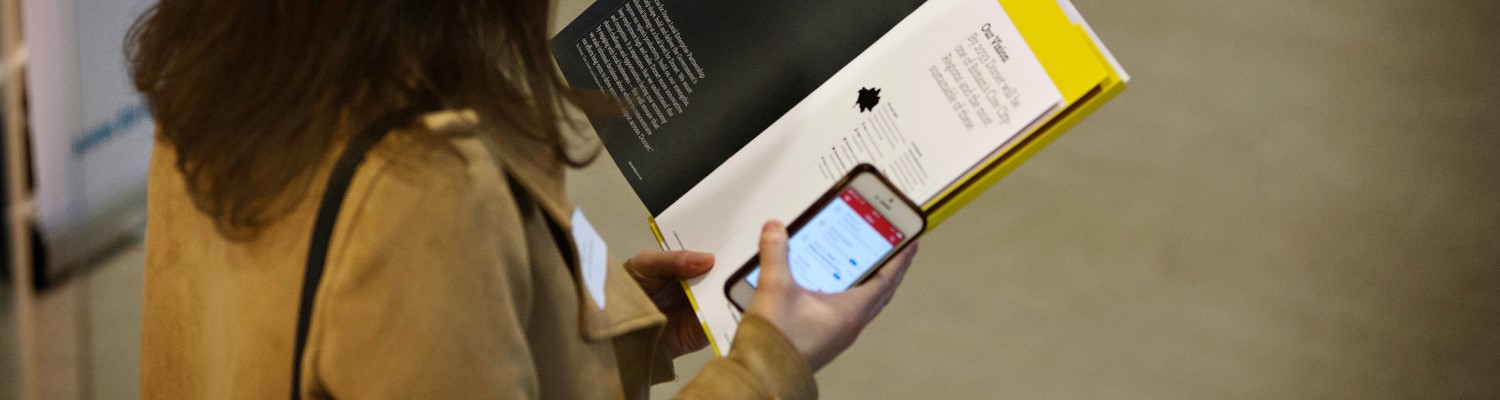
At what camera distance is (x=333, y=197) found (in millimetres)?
537

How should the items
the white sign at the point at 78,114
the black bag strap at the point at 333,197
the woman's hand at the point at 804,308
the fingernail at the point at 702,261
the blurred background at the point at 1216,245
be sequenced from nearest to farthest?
the black bag strap at the point at 333,197 < the woman's hand at the point at 804,308 < the fingernail at the point at 702,261 < the white sign at the point at 78,114 < the blurred background at the point at 1216,245

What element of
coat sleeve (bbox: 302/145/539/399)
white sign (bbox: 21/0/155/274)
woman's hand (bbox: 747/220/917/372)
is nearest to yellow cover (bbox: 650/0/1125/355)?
woman's hand (bbox: 747/220/917/372)

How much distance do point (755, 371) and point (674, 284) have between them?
0.24m

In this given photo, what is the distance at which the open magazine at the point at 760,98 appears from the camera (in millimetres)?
844

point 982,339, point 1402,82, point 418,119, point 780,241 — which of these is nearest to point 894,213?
point 780,241

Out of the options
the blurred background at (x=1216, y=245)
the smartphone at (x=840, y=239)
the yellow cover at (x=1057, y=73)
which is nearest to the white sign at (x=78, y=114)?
the blurred background at (x=1216, y=245)

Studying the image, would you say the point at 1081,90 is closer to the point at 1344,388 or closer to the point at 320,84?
the point at 320,84

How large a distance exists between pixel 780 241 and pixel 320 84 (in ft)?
1.15

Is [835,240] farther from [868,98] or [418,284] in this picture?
[418,284]

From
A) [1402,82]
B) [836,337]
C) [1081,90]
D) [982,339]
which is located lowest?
[982,339]

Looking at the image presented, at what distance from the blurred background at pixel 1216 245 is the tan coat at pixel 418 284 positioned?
108 cm

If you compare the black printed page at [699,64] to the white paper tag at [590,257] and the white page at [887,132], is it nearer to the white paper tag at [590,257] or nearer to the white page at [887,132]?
the white page at [887,132]

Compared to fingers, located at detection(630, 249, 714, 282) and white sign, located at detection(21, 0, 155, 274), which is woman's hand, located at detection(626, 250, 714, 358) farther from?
white sign, located at detection(21, 0, 155, 274)

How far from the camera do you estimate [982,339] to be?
1.73 m
